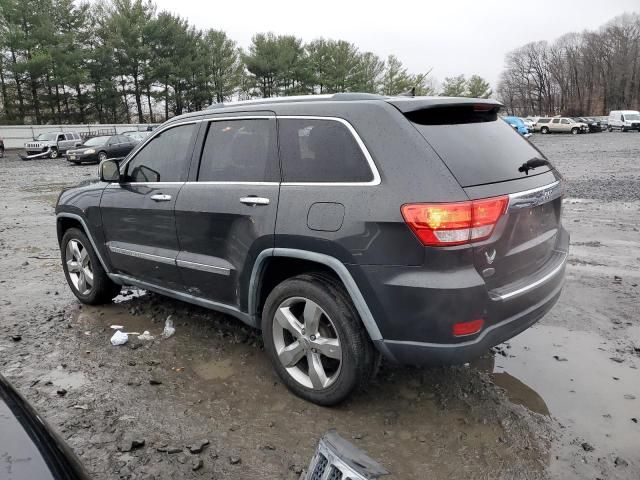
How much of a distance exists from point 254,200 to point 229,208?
239 mm

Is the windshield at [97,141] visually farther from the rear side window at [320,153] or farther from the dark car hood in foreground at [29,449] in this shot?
the dark car hood in foreground at [29,449]

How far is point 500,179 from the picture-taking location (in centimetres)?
289

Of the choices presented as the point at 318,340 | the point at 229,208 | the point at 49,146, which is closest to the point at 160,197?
the point at 229,208

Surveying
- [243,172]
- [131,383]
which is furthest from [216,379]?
[243,172]

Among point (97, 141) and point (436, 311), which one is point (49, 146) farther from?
point (436, 311)

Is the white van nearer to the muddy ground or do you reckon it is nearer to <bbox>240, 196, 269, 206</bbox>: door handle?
the muddy ground

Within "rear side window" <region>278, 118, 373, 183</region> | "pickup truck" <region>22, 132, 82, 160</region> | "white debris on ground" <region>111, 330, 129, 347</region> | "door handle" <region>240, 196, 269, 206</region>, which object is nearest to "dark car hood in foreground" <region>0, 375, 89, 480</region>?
"door handle" <region>240, 196, 269, 206</region>

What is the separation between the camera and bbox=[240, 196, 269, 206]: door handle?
3246 mm

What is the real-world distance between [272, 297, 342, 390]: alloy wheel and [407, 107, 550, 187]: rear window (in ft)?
3.81

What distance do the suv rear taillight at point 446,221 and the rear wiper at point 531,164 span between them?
64cm

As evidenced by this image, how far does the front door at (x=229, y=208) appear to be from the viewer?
330 cm

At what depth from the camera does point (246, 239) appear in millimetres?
3346

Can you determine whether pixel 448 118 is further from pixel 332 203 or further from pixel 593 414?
pixel 593 414

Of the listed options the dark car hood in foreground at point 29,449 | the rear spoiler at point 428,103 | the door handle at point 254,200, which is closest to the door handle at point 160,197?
the door handle at point 254,200
